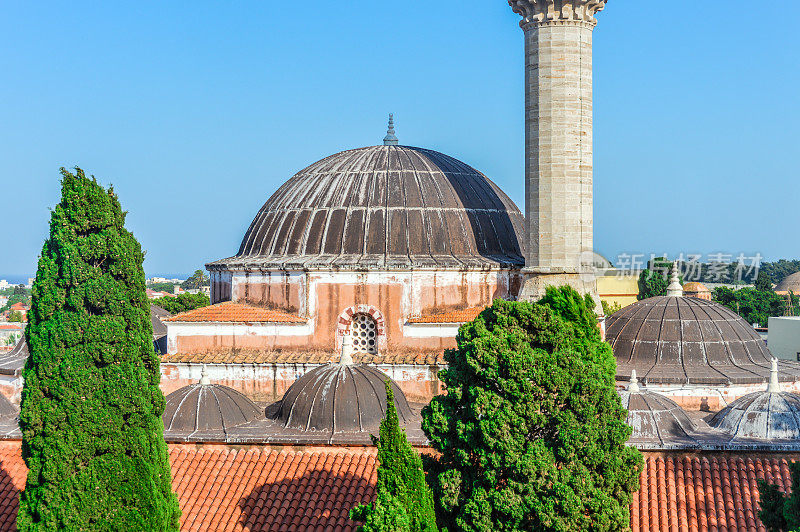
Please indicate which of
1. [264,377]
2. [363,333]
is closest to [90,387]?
[264,377]

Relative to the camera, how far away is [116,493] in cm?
993

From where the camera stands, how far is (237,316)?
16.6 meters

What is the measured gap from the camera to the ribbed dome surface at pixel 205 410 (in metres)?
13.7

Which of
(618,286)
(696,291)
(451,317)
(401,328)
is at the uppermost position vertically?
(451,317)

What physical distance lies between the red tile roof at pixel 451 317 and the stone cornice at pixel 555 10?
5.10 m

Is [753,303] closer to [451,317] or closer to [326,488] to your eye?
[451,317]

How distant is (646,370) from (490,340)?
830 cm

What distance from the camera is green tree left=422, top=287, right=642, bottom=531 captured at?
9.63 meters

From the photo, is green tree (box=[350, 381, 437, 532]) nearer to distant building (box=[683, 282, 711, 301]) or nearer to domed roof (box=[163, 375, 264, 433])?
domed roof (box=[163, 375, 264, 433])

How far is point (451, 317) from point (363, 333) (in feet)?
4.96

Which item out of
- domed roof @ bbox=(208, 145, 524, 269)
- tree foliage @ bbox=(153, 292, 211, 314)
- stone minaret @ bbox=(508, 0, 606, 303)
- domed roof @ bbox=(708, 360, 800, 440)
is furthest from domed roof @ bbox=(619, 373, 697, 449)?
tree foliage @ bbox=(153, 292, 211, 314)

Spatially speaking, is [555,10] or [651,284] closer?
[555,10]

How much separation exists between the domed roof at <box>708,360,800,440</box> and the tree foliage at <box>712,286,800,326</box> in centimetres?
3090

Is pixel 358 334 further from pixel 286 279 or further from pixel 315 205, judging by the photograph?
pixel 315 205
